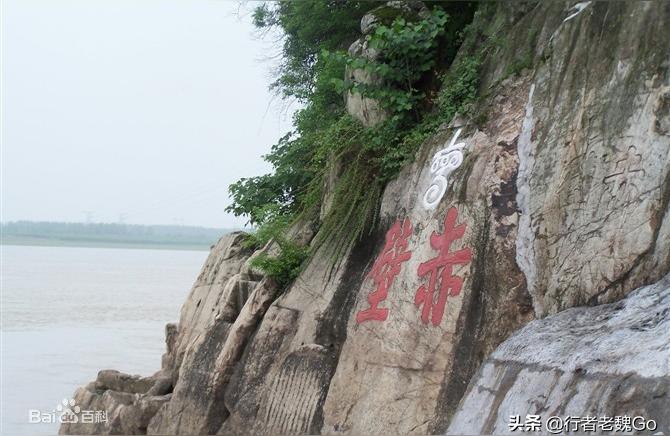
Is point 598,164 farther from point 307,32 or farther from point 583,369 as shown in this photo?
point 307,32

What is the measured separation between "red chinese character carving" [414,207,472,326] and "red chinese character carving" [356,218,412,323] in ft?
1.09

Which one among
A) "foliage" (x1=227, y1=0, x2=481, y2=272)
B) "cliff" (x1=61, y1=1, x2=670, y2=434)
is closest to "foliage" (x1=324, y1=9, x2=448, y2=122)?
"foliage" (x1=227, y1=0, x2=481, y2=272)

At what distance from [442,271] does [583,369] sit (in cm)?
200

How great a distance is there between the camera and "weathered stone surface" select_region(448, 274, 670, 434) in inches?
159

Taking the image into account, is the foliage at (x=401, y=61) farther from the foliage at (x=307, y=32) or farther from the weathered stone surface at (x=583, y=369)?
the weathered stone surface at (x=583, y=369)

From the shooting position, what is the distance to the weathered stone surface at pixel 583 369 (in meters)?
4.05

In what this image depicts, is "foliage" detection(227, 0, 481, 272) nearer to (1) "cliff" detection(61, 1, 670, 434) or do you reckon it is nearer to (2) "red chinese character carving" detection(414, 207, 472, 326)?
(1) "cliff" detection(61, 1, 670, 434)

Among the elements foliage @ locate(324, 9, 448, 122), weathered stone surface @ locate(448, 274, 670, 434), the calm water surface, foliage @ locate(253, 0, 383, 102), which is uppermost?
foliage @ locate(253, 0, 383, 102)

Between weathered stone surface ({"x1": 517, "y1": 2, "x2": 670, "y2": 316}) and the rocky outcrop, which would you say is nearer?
weathered stone surface ({"x1": 517, "y1": 2, "x2": 670, "y2": 316})

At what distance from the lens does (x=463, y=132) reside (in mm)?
6934

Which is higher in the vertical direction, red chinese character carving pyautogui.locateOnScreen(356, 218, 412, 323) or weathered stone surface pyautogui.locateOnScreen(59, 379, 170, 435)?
red chinese character carving pyautogui.locateOnScreen(356, 218, 412, 323)

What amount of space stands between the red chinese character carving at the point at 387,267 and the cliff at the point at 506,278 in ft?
0.06

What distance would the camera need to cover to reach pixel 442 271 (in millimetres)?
6348

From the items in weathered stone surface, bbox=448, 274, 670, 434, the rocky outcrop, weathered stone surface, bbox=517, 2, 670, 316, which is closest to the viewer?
weathered stone surface, bbox=448, 274, 670, 434
